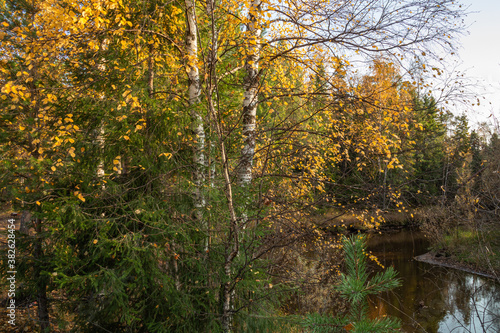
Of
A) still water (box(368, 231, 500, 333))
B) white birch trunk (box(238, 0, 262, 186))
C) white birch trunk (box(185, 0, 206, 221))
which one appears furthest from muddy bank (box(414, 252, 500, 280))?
white birch trunk (box(185, 0, 206, 221))

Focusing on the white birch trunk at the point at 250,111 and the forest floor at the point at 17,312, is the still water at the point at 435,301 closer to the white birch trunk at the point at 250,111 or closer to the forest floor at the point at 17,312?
Result: the white birch trunk at the point at 250,111

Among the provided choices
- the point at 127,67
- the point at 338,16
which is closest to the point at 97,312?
the point at 127,67

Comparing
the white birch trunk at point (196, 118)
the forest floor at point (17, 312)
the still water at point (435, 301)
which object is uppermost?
the white birch trunk at point (196, 118)

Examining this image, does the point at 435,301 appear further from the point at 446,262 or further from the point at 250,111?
the point at 250,111

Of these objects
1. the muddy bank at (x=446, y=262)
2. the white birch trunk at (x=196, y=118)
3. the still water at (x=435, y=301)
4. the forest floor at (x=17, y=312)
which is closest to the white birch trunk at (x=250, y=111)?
the white birch trunk at (x=196, y=118)

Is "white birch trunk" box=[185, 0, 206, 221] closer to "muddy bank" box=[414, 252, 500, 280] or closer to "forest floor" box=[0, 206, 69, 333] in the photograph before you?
"forest floor" box=[0, 206, 69, 333]

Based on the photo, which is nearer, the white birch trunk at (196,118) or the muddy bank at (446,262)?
the white birch trunk at (196,118)

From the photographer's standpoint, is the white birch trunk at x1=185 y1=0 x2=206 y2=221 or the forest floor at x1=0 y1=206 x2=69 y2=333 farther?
the forest floor at x1=0 y1=206 x2=69 y2=333

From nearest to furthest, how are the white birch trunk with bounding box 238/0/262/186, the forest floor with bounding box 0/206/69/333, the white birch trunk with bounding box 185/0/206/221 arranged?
the white birch trunk with bounding box 185/0/206/221 → the white birch trunk with bounding box 238/0/262/186 → the forest floor with bounding box 0/206/69/333

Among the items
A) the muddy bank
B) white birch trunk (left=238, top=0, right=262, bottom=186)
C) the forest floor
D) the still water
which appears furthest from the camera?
the muddy bank

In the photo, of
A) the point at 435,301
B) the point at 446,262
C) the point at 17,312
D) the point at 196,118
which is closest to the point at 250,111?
the point at 196,118

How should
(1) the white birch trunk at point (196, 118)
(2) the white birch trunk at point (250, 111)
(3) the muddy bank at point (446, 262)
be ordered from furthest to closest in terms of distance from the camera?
1. (3) the muddy bank at point (446, 262)
2. (2) the white birch trunk at point (250, 111)
3. (1) the white birch trunk at point (196, 118)

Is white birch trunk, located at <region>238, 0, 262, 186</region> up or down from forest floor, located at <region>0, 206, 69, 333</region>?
up

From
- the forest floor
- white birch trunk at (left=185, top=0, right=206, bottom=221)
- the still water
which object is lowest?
the still water
